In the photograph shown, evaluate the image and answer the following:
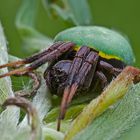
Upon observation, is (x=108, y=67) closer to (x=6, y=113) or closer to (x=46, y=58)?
(x=46, y=58)

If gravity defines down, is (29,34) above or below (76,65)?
below

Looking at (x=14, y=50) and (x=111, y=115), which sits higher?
(x=111, y=115)

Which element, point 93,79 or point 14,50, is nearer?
point 93,79

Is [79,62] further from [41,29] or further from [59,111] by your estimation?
[41,29]

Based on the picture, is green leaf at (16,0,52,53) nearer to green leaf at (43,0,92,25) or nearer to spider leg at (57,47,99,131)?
green leaf at (43,0,92,25)

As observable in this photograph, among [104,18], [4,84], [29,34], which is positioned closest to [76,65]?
[4,84]

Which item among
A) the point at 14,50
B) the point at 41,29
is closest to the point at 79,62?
the point at 14,50
